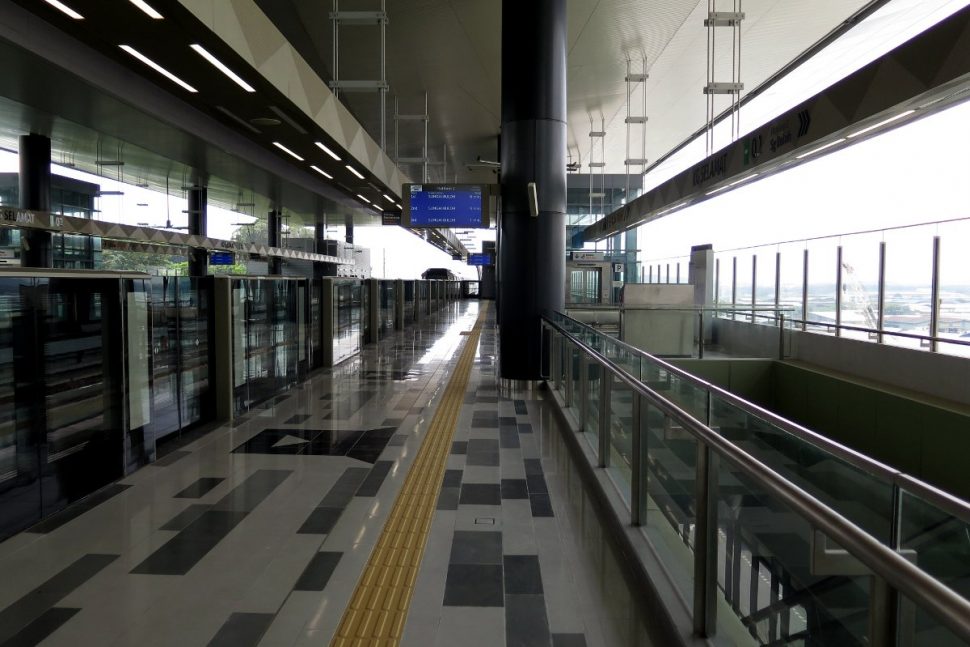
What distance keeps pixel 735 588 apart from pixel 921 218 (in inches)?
291

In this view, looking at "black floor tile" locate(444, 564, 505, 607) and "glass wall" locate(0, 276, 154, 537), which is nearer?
"black floor tile" locate(444, 564, 505, 607)

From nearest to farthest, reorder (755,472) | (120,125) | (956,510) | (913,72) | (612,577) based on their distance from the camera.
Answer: (956,510) < (755,472) < (612,577) < (913,72) < (120,125)

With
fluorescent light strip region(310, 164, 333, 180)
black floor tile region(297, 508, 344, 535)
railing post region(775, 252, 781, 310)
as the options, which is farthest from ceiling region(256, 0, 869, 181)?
black floor tile region(297, 508, 344, 535)

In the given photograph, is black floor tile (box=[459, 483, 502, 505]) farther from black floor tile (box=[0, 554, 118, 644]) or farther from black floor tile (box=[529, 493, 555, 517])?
black floor tile (box=[0, 554, 118, 644])

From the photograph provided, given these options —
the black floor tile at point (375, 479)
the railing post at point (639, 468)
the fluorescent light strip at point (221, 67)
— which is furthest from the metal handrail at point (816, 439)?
the fluorescent light strip at point (221, 67)

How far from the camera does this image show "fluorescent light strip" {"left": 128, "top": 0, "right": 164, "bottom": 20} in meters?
3.77

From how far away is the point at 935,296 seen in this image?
7.51m

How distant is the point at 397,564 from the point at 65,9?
373cm

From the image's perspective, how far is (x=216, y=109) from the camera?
6270mm

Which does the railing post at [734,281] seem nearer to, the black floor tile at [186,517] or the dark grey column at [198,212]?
the black floor tile at [186,517]

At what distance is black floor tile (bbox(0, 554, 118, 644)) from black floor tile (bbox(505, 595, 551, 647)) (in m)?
1.85

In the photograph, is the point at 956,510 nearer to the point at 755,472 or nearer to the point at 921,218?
the point at 755,472

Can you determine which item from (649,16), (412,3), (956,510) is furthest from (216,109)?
(649,16)

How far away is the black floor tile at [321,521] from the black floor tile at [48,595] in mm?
933
